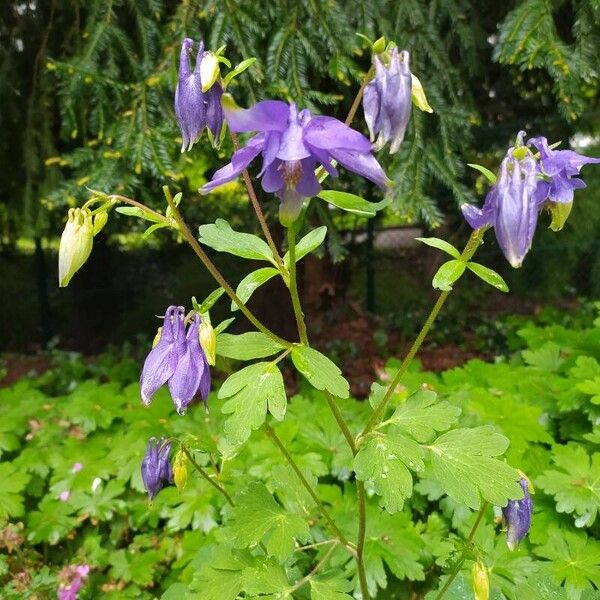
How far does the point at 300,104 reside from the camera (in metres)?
2.63

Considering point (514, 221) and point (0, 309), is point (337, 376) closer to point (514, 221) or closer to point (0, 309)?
point (514, 221)

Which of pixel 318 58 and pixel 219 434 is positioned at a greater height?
Answer: pixel 318 58

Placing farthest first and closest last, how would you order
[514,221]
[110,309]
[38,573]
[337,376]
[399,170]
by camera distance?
[110,309] → [399,170] → [38,573] → [337,376] → [514,221]

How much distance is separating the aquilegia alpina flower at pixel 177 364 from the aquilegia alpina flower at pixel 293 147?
1.25 feet

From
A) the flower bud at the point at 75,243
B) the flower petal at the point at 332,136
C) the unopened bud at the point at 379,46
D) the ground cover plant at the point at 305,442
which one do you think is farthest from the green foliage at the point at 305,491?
the unopened bud at the point at 379,46

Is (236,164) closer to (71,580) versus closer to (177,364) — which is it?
(177,364)

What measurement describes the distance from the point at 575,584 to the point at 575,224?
3.99 metres

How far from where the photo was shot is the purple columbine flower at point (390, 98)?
3.51ft

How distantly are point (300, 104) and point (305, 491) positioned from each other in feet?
5.68

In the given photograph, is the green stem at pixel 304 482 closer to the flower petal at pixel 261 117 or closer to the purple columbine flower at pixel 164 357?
the purple columbine flower at pixel 164 357

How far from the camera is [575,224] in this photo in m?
5.17

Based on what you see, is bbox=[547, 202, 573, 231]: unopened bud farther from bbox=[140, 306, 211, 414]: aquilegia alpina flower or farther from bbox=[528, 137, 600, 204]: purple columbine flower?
bbox=[140, 306, 211, 414]: aquilegia alpina flower

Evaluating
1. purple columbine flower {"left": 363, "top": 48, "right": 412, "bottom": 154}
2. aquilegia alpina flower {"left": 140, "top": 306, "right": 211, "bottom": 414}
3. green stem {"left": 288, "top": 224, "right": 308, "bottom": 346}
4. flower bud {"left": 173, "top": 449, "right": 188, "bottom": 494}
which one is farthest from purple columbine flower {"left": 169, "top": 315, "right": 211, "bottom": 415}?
purple columbine flower {"left": 363, "top": 48, "right": 412, "bottom": 154}

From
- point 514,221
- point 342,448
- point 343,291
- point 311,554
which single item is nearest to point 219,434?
point 342,448
